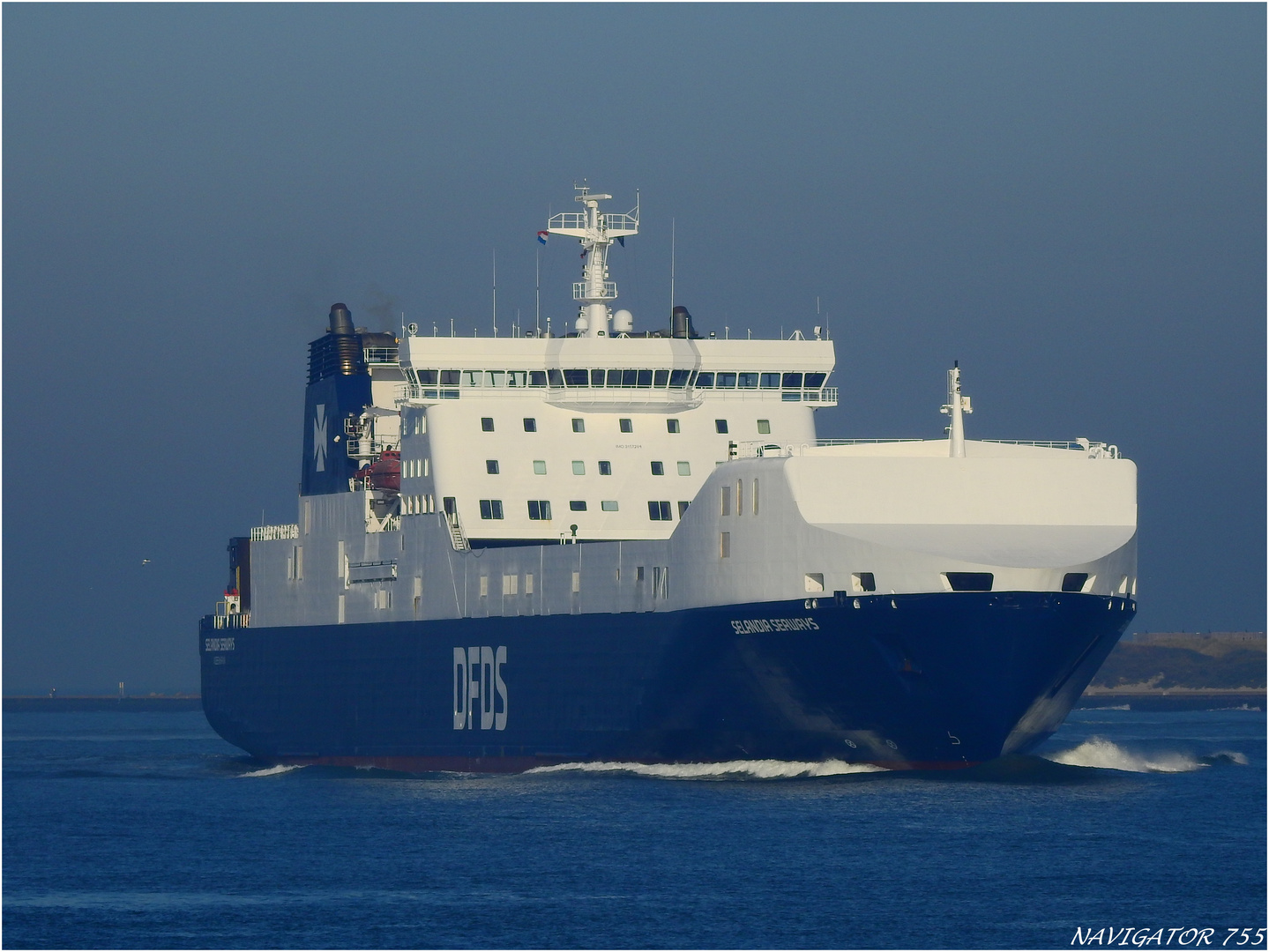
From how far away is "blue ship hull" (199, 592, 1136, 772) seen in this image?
47219 millimetres

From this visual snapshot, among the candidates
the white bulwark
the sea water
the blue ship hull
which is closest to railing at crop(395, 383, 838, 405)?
the white bulwark

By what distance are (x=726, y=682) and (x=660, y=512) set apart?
8457 mm

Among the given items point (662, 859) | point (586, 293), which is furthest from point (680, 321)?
point (662, 859)

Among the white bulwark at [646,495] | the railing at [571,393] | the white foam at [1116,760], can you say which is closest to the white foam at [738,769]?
the white bulwark at [646,495]

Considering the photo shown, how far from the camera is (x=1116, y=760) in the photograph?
57.4 m

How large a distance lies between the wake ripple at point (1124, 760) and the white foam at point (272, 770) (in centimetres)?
2016

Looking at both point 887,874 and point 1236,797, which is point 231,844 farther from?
point 1236,797

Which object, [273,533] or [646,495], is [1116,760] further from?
[273,533]

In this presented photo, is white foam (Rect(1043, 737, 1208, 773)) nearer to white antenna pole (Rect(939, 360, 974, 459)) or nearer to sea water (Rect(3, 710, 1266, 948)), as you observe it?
sea water (Rect(3, 710, 1266, 948))

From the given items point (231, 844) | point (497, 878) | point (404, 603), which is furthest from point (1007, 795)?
point (404, 603)

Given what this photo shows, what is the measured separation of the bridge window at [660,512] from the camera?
58.2 m

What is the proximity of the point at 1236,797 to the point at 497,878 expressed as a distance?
1826 centimetres

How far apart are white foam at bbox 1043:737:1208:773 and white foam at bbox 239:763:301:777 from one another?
66.2ft

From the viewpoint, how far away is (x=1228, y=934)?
34719 millimetres
